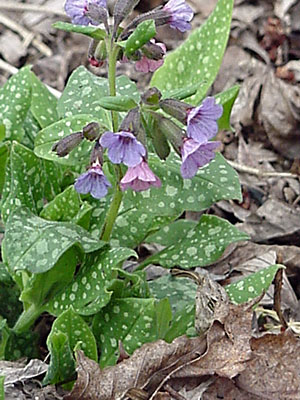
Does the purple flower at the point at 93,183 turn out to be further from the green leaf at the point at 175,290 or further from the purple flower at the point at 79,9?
the green leaf at the point at 175,290

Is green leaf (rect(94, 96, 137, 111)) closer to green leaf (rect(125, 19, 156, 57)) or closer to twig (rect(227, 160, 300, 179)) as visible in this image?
green leaf (rect(125, 19, 156, 57))

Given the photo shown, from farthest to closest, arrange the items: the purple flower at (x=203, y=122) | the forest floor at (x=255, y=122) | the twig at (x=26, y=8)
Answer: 1. the twig at (x=26, y=8)
2. the forest floor at (x=255, y=122)
3. the purple flower at (x=203, y=122)

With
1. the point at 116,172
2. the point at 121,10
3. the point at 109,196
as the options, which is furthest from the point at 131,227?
the point at 121,10

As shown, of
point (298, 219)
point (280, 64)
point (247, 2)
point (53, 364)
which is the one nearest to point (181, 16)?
point (53, 364)

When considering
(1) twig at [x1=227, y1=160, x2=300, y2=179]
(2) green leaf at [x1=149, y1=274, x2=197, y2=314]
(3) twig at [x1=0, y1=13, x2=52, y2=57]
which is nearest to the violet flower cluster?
(2) green leaf at [x1=149, y1=274, x2=197, y2=314]

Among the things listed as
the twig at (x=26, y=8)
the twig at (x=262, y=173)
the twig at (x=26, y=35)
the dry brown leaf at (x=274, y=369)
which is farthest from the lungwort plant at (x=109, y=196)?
the twig at (x=26, y=8)

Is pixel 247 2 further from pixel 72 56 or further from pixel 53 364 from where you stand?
pixel 53 364
